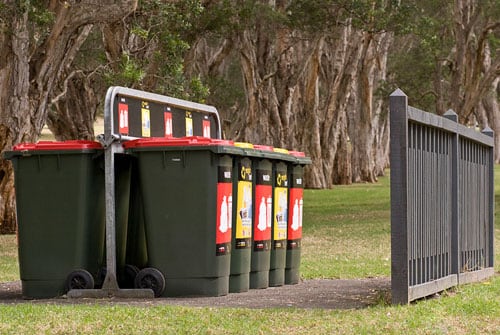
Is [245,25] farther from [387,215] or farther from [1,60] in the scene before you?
[1,60]

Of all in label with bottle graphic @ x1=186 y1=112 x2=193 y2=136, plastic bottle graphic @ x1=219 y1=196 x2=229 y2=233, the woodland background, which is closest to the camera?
plastic bottle graphic @ x1=219 y1=196 x2=229 y2=233

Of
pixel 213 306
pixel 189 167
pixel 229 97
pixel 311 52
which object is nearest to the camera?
pixel 213 306

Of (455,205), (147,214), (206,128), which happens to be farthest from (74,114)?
(455,205)

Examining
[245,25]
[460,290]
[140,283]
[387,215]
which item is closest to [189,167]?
[140,283]

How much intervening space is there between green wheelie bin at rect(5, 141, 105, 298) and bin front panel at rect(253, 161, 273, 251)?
1471 millimetres

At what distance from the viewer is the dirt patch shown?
9734 mm

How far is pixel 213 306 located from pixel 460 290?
238 centimetres

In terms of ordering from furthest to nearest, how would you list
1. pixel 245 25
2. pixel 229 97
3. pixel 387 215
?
1. pixel 229 97
2. pixel 245 25
3. pixel 387 215

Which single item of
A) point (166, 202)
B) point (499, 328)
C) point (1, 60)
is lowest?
point (499, 328)

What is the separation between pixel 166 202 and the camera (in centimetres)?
1061

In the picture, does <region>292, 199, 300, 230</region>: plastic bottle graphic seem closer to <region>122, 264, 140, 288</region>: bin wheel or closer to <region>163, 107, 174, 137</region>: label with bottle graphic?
<region>163, 107, 174, 137</region>: label with bottle graphic

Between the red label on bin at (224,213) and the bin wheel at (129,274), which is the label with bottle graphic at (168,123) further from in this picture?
the bin wheel at (129,274)

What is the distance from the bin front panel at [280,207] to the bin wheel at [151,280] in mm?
1753

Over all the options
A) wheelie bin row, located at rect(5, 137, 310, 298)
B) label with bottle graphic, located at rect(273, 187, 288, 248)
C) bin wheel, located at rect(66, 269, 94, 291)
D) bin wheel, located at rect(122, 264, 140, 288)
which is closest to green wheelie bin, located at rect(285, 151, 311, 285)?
label with bottle graphic, located at rect(273, 187, 288, 248)
